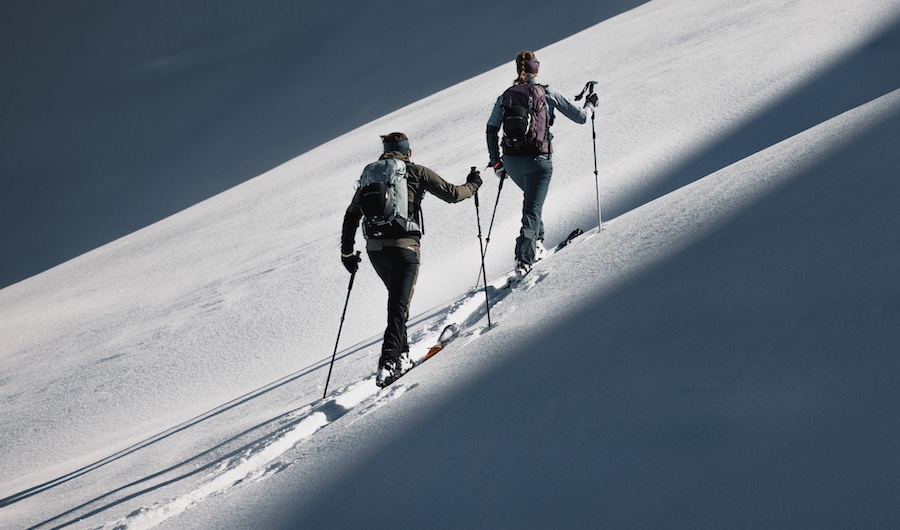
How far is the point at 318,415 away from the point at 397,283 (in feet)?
3.55

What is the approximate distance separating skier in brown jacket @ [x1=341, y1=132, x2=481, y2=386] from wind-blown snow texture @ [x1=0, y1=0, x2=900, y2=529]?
1.22 feet

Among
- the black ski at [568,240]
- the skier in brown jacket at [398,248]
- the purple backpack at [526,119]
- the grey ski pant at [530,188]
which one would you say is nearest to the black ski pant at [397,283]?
the skier in brown jacket at [398,248]

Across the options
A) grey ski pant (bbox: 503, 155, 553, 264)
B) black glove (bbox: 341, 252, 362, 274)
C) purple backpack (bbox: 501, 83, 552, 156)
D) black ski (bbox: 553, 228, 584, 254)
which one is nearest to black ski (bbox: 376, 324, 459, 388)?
black glove (bbox: 341, 252, 362, 274)

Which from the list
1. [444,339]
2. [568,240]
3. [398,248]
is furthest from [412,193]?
[568,240]

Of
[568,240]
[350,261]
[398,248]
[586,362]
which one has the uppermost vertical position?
[568,240]

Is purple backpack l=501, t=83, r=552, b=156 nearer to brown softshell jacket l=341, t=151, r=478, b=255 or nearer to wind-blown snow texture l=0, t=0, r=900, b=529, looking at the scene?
wind-blown snow texture l=0, t=0, r=900, b=529

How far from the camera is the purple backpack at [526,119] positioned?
6.42 m

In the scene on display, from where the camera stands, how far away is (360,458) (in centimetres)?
370

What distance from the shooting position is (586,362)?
12.4 ft

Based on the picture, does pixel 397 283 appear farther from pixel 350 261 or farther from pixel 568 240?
pixel 568 240

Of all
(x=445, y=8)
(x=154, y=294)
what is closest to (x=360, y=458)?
(x=154, y=294)

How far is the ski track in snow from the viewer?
420cm

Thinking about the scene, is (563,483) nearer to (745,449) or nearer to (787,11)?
(745,449)

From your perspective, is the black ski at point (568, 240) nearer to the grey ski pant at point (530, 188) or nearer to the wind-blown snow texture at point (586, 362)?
the grey ski pant at point (530, 188)
